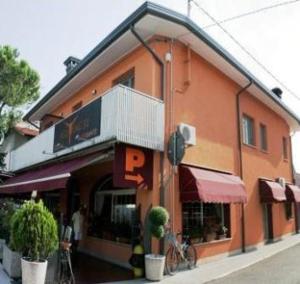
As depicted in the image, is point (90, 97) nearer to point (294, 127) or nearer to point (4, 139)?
point (4, 139)

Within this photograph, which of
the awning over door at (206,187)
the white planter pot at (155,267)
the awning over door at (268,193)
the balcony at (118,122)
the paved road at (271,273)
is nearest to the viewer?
the white planter pot at (155,267)

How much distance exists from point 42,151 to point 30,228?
28.7ft

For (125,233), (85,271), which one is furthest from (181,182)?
(85,271)

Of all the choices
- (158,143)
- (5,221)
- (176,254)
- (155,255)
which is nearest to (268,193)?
(176,254)

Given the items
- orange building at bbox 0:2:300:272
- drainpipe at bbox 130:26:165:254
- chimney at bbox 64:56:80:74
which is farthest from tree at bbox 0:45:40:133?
drainpipe at bbox 130:26:165:254

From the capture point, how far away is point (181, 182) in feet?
40.1

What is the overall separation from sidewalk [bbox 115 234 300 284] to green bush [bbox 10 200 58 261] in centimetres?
268

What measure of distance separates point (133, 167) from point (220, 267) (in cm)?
490

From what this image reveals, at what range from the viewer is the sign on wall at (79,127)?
11.5 meters

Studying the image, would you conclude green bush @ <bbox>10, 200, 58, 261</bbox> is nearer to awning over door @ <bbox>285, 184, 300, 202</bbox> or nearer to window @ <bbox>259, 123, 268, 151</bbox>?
window @ <bbox>259, 123, 268, 151</bbox>

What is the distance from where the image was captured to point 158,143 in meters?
11.6

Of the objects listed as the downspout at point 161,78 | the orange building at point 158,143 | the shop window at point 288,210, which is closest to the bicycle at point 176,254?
the orange building at point 158,143

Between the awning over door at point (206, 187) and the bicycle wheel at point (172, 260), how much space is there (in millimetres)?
1776

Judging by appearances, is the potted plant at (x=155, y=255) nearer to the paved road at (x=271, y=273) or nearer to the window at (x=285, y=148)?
the paved road at (x=271, y=273)
